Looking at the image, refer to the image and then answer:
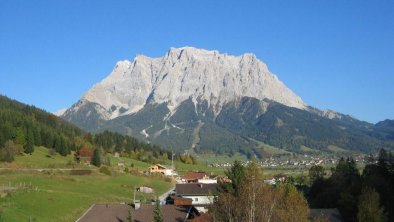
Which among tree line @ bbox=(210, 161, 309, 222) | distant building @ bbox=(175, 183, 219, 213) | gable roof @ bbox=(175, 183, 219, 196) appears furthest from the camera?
gable roof @ bbox=(175, 183, 219, 196)

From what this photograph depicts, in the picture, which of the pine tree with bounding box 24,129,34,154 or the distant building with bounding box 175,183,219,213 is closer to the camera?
the distant building with bounding box 175,183,219,213

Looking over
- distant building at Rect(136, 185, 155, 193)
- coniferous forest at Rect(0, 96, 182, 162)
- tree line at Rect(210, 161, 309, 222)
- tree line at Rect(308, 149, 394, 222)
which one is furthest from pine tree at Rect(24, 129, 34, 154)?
tree line at Rect(210, 161, 309, 222)

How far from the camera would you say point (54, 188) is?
82.2m

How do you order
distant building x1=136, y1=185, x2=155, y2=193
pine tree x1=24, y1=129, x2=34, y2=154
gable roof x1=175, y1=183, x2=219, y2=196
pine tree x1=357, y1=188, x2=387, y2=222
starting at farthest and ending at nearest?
pine tree x1=24, y1=129, x2=34, y2=154 → distant building x1=136, y1=185, x2=155, y2=193 → gable roof x1=175, y1=183, x2=219, y2=196 → pine tree x1=357, y1=188, x2=387, y2=222

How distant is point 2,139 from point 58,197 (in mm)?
50530

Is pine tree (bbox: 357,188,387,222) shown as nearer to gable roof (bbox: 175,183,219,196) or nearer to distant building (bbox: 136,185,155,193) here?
gable roof (bbox: 175,183,219,196)

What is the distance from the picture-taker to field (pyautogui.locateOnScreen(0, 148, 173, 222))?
6181 centimetres

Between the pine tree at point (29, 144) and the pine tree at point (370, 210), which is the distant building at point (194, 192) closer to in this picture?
the pine tree at point (370, 210)

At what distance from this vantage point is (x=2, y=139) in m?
117

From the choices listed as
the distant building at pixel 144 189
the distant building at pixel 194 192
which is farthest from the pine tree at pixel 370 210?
the distant building at pixel 144 189

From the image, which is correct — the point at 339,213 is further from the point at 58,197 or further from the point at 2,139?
the point at 2,139

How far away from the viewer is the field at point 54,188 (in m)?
61.8

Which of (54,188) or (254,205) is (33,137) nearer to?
(54,188)

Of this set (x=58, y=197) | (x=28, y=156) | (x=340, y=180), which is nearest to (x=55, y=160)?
(x=28, y=156)
